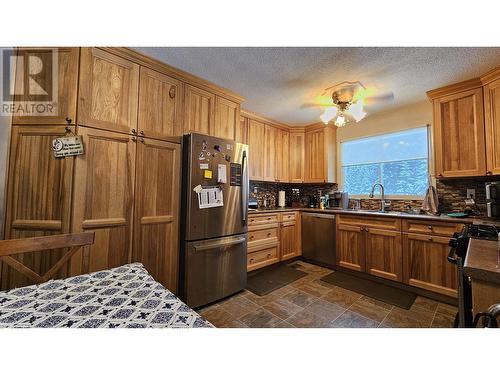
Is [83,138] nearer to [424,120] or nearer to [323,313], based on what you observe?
[323,313]

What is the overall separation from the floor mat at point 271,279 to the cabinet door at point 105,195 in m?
1.42

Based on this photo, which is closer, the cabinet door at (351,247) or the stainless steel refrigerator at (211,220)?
the stainless steel refrigerator at (211,220)

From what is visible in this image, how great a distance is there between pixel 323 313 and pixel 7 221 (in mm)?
2634

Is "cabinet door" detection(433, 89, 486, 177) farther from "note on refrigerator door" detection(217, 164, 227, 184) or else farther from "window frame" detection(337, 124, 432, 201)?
"note on refrigerator door" detection(217, 164, 227, 184)

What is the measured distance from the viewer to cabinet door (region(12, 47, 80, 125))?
59.6 inches

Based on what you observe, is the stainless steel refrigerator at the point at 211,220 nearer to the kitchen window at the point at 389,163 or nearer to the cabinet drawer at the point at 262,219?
the cabinet drawer at the point at 262,219

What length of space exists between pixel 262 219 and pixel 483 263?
83.7 inches

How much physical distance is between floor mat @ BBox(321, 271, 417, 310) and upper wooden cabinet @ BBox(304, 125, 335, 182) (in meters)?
1.54

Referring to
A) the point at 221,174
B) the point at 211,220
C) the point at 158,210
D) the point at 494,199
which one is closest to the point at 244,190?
the point at 221,174

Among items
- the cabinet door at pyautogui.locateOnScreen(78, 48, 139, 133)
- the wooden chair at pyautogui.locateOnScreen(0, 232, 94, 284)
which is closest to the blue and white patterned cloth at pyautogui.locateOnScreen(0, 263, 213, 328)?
the wooden chair at pyautogui.locateOnScreen(0, 232, 94, 284)

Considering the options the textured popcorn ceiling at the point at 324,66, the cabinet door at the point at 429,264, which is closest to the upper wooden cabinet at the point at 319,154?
the textured popcorn ceiling at the point at 324,66

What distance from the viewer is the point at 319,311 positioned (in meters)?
1.89

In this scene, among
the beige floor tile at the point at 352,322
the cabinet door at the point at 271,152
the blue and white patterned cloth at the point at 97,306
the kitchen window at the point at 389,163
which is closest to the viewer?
the blue and white patterned cloth at the point at 97,306

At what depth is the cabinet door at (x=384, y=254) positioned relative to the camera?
2329 millimetres
